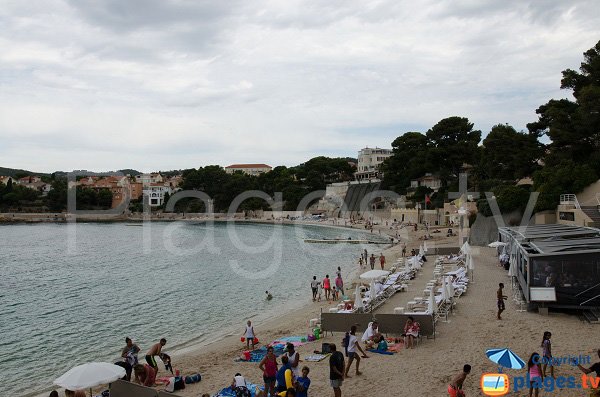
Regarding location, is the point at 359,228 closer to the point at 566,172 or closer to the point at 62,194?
the point at 566,172

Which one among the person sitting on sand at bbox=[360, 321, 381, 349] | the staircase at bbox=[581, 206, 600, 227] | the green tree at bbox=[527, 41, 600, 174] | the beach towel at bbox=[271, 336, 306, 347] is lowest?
the beach towel at bbox=[271, 336, 306, 347]

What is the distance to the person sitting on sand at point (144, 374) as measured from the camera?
11.4m

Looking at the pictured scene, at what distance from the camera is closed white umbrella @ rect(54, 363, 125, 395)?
9.20 metres

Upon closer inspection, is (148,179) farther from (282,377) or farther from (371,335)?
(282,377)

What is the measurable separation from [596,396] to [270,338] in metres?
11.5

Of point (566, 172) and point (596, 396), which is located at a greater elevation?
point (566, 172)

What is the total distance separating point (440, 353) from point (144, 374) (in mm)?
7209

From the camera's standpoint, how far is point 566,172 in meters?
34.6

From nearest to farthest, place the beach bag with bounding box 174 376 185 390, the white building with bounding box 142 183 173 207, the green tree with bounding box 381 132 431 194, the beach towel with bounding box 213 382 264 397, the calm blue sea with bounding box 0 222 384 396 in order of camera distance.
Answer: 1. the beach towel with bounding box 213 382 264 397
2. the beach bag with bounding box 174 376 185 390
3. the calm blue sea with bounding box 0 222 384 396
4. the green tree with bounding box 381 132 431 194
5. the white building with bounding box 142 183 173 207

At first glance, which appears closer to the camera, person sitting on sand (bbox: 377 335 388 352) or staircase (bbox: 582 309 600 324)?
person sitting on sand (bbox: 377 335 388 352)

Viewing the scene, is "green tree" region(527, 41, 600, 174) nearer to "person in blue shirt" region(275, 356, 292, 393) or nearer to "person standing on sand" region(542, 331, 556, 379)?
"person standing on sand" region(542, 331, 556, 379)

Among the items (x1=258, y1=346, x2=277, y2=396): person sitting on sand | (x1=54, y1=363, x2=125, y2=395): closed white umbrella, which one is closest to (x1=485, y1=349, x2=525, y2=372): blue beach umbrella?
(x1=258, y1=346, x2=277, y2=396): person sitting on sand

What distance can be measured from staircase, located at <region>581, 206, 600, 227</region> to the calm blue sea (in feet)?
53.8

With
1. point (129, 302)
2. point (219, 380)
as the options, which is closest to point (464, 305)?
point (219, 380)
